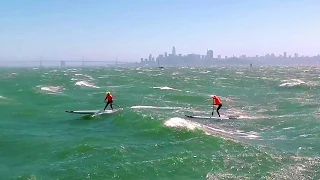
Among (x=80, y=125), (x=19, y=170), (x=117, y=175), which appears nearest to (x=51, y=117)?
(x=80, y=125)

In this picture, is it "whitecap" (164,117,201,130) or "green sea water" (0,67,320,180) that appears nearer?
"green sea water" (0,67,320,180)

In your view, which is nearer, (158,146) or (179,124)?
(158,146)

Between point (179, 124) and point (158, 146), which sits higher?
point (179, 124)

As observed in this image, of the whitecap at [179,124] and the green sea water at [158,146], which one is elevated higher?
the whitecap at [179,124]

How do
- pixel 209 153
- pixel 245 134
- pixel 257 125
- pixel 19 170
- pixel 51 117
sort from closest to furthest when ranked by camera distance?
pixel 19 170 < pixel 209 153 < pixel 245 134 < pixel 257 125 < pixel 51 117

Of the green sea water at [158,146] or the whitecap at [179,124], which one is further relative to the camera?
the whitecap at [179,124]

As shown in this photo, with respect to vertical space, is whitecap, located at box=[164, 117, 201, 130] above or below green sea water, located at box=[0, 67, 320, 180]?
above

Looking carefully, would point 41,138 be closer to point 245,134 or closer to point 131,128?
point 131,128

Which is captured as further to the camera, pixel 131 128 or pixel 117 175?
pixel 131 128

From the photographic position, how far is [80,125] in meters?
25.4

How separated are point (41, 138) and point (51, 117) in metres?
8.33

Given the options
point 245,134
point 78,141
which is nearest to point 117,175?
point 78,141

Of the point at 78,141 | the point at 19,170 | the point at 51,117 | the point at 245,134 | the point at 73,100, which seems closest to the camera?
the point at 19,170

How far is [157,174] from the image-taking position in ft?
47.3
